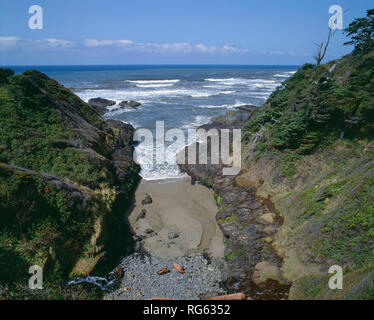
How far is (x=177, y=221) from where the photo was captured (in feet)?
42.2

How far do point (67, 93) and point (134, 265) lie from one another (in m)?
16.6

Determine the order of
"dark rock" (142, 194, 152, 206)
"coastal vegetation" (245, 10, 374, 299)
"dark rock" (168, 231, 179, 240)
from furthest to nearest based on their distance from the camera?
"dark rock" (142, 194, 152, 206)
"dark rock" (168, 231, 179, 240)
"coastal vegetation" (245, 10, 374, 299)

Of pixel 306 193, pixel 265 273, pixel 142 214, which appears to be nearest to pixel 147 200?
pixel 142 214

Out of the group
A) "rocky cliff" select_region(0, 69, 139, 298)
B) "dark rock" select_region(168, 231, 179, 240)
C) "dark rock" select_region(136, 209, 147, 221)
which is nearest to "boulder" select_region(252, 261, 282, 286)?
"dark rock" select_region(168, 231, 179, 240)

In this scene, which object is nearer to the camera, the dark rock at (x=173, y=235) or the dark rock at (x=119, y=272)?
the dark rock at (x=119, y=272)

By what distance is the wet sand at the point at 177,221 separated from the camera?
11208mm

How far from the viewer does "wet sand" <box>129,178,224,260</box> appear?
11.2 m

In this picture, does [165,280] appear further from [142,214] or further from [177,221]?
[142,214]

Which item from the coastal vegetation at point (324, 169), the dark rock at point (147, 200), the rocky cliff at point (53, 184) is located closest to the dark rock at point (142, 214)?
the dark rock at point (147, 200)

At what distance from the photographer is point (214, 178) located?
16.4m

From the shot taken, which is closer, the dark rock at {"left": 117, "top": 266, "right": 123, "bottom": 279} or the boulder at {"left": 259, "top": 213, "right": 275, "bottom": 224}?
the dark rock at {"left": 117, "top": 266, "right": 123, "bottom": 279}

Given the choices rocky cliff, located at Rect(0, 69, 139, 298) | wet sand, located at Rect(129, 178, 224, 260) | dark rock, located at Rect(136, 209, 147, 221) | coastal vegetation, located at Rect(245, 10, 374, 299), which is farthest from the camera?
dark rock, located at Rect(136, 209, 147, 221)

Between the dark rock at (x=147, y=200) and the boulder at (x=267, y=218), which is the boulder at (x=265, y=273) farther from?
the dark rock at (x=147, y=200)

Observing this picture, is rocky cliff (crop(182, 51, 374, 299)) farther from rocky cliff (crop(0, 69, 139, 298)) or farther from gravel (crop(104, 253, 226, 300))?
rocky cliff (crop(0, 69, 139, 298))
